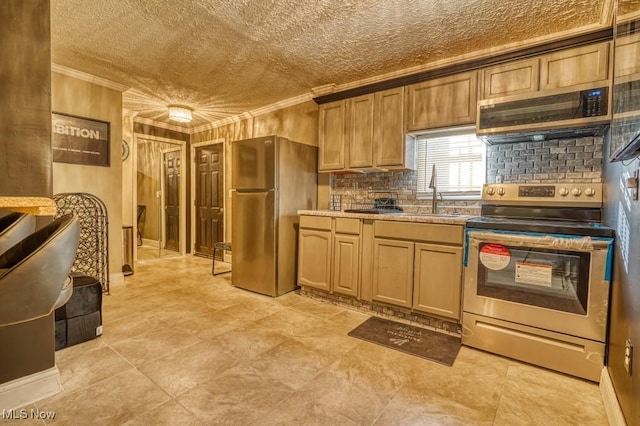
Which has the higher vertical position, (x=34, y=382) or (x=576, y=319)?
(x=576, y=319)

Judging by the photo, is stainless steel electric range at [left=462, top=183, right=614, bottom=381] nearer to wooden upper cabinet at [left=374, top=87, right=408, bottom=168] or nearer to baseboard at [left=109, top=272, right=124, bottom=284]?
wooden upper cabinet at [left=374, top=87, right=408, bottom=168]

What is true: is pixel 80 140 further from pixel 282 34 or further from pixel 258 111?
pixel 282 34

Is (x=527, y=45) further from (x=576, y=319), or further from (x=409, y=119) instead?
(x=576, y=319)

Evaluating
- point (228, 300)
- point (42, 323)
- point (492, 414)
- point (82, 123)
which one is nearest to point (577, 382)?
point (492, 414)

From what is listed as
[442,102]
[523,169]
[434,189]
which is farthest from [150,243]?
[523,169]

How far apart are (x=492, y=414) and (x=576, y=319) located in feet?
2.83

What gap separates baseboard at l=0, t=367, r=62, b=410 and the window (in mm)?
3212

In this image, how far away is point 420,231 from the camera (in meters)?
2.66

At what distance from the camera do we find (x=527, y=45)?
2529mm

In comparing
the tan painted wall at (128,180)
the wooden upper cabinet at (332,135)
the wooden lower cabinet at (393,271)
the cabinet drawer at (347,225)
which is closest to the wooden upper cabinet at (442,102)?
the wooden upper cabinet at (332,135)

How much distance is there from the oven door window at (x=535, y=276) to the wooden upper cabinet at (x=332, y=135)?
72.5 inches

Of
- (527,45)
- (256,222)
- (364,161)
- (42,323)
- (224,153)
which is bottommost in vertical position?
(42,323)

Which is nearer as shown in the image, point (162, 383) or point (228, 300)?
point (162, 383)

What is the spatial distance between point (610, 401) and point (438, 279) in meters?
1.18
